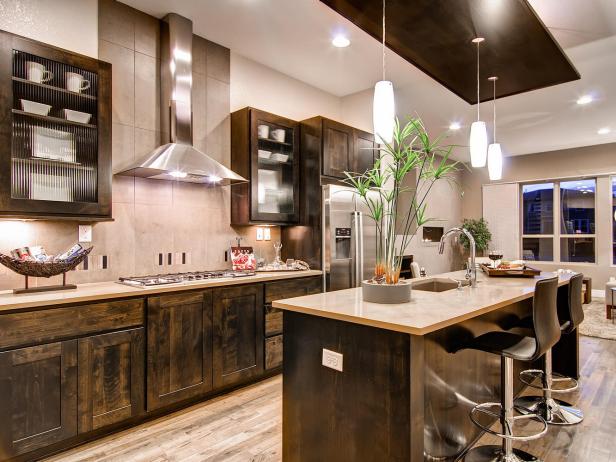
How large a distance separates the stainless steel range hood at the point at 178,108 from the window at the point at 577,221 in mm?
8193

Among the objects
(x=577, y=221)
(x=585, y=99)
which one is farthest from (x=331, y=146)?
(x=577, y=221)

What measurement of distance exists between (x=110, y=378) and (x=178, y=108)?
213 cm

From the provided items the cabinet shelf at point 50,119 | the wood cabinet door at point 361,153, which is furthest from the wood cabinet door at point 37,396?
the wood cabinet door at point 361,153

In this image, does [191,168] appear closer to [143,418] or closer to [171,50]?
[171,50]

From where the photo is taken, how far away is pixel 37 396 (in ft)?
6.86

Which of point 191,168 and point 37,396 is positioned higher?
point 191,168

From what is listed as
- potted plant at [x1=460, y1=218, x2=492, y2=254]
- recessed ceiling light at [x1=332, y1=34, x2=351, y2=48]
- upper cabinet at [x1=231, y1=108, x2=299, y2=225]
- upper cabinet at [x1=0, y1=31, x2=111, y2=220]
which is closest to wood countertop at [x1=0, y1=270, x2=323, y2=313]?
upper cabinet at [x1=0, y1=31, x2=111, y2=220]

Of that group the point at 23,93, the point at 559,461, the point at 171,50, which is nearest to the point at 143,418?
the point at 23,93

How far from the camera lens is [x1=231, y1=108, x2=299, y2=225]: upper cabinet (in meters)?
3.70

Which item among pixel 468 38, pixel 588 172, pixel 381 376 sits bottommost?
pixel 381 376

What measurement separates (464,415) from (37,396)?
2.43m

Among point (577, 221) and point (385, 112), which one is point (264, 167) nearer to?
point (385, 112)

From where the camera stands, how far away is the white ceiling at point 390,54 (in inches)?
121

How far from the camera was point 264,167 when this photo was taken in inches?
153
